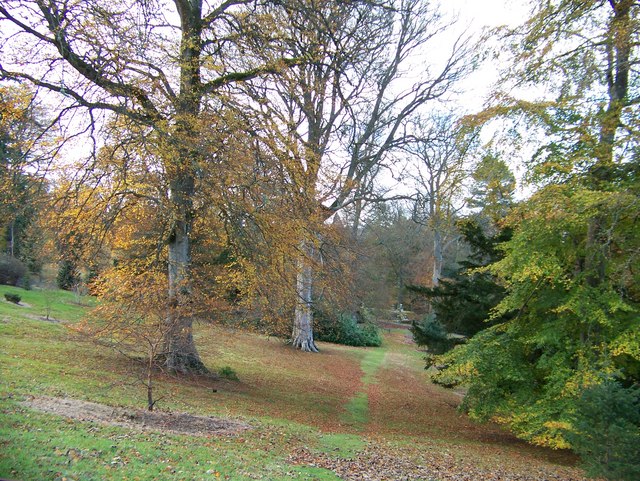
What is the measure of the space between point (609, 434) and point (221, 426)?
6.39 m

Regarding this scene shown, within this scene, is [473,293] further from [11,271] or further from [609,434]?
[11,271]

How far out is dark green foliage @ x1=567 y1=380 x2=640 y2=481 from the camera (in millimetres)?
6152

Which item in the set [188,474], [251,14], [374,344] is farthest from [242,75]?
[374,344]

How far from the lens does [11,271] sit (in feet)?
81.1

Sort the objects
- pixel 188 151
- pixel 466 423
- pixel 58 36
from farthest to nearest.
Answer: pixel 466 423 → pixel 188 151 → pixel 58 36

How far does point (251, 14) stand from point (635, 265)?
33.0ft

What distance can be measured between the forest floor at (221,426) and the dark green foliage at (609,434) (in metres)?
1.87

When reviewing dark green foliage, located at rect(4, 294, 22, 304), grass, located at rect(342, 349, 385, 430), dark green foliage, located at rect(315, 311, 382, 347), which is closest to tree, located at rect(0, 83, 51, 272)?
grass, located at rect(342, 349, 385, 430)

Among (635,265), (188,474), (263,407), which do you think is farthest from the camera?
(263,407)

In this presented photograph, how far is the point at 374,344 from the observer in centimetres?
3534

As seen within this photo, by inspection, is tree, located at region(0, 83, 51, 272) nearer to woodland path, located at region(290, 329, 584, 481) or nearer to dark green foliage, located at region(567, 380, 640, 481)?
woodland path, located at region(290, 329, 584, 481)

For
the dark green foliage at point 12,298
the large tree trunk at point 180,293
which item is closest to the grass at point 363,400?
the large tree trunk at point 180,293

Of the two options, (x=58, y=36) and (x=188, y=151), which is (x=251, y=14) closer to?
(x=188, y=151)

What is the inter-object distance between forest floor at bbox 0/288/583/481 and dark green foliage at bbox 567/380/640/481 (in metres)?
1.87
